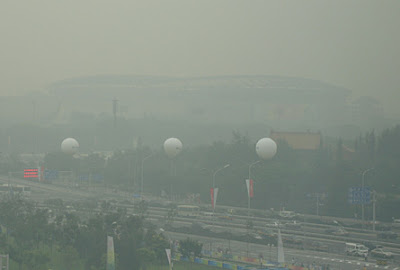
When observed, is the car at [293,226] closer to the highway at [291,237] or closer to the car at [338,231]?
the highway at [291,237]

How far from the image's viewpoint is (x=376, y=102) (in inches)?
1036

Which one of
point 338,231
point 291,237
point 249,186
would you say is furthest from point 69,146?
point 338,231

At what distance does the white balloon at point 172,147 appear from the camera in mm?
28719

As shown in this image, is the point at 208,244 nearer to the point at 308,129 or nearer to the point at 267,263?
the point at 267,263

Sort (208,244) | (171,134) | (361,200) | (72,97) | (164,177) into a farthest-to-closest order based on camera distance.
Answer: (72,97) < (171,134) < (164,177) < (361,200) < (208,244)

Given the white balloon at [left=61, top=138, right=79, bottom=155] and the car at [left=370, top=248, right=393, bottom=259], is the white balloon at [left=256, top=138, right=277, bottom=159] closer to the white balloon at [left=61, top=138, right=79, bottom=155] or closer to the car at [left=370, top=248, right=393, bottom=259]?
the car at [left=370, top=248, right=393, bottom=259]

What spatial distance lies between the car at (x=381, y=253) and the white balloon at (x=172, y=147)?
46.6ft

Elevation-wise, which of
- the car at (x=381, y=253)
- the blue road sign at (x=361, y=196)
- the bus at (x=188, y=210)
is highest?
the blue road sign at (x=361, y=196)

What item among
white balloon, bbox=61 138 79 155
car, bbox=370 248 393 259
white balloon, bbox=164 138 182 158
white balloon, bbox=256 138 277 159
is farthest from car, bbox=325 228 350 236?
white balloon, bbox=61 138 79 155

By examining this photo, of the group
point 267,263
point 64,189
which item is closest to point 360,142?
point 267,263

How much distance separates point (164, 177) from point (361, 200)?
35.7 ft

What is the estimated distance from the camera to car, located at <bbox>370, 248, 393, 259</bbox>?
1586 cm

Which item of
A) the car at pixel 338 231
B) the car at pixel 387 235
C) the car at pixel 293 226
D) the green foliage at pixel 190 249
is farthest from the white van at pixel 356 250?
the green foliage at pixel 190 249

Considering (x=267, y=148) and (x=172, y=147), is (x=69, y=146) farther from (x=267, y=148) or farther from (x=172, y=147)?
(x=267, y=148)
